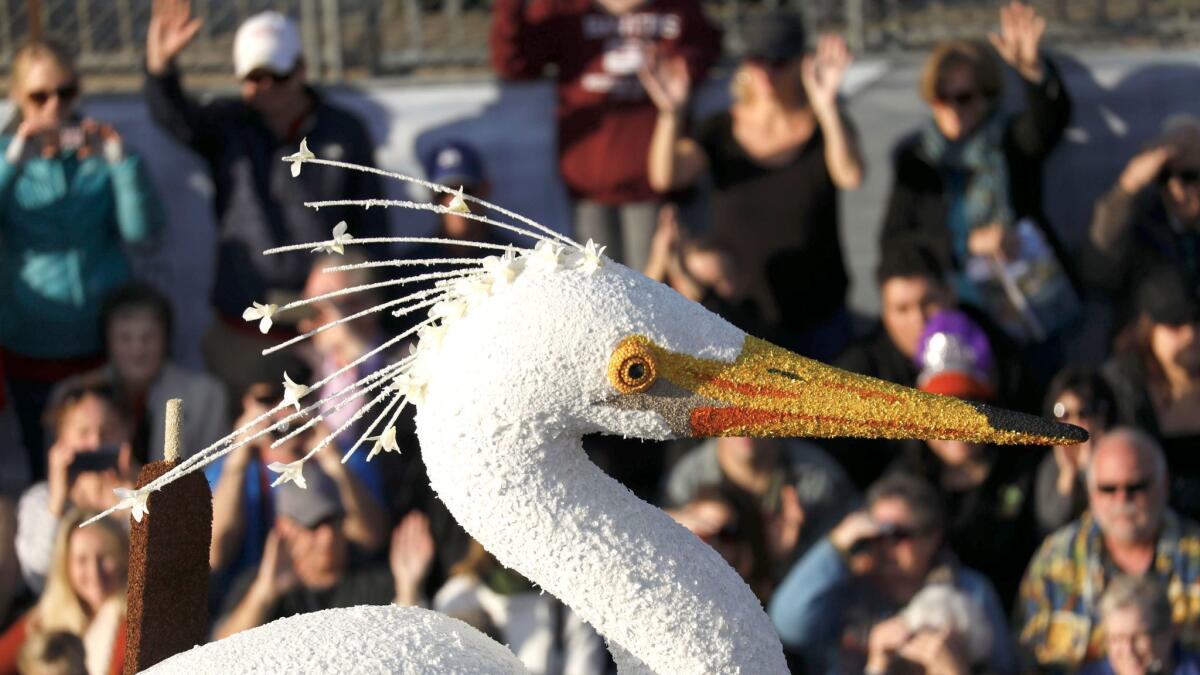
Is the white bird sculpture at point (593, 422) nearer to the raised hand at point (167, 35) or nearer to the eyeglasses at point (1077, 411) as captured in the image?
the eyeglasses at point (1077, 411)

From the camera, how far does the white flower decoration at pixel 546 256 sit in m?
3.72

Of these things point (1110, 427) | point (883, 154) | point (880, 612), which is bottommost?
point (880, 612)

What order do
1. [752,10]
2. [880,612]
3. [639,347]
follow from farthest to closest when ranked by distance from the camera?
[752,10], [880,612], [639,347]

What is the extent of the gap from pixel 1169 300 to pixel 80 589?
11.8 feet

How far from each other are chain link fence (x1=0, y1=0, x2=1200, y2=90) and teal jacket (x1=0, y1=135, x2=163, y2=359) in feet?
3.95

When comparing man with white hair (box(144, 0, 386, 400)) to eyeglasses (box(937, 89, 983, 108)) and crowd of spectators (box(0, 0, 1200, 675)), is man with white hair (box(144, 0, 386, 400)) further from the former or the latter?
eyeglasses (box(937, 89, 983, 108))

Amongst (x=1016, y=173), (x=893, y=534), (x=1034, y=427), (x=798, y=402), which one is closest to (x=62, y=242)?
(x=893, y=534)

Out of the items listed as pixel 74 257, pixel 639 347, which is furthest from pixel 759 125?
pixel 639 347

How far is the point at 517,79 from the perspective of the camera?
24.8 ft

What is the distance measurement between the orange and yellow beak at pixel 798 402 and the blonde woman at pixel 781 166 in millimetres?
3336

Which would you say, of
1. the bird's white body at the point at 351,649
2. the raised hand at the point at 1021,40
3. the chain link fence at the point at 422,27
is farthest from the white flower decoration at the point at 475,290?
the chain link fence at the point at 422,27

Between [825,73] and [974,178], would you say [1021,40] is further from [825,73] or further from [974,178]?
[825,73]

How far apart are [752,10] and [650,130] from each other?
1269 millimetres

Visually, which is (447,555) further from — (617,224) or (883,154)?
(883,154)
